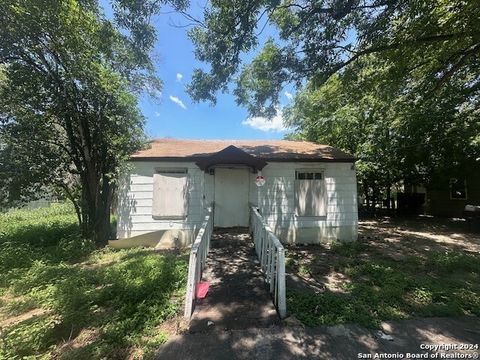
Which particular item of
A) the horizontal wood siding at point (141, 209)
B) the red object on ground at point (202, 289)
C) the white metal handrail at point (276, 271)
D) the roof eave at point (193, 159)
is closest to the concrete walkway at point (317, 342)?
the white metal handrail at point (276, 271)

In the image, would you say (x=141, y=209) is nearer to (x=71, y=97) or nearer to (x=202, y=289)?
(x=71, y=97)

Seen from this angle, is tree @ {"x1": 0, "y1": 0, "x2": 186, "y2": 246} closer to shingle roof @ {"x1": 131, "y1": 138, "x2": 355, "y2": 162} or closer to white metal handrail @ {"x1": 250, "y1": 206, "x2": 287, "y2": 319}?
shingle roof @ {"x1": 131, "y1": 138, "x2": 355, "y2": 162}

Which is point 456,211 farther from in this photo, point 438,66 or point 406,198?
point 438,66

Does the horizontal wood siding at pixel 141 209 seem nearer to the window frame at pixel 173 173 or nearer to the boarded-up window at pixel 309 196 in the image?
the window frame at pixel 173 173

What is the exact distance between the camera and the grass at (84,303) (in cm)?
350

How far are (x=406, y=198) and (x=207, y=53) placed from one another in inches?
590

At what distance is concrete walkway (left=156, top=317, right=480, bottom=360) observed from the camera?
3318 millimetres

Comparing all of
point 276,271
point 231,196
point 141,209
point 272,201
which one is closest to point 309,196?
point 272,201

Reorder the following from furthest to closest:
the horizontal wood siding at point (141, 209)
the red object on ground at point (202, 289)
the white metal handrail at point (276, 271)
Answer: the horizontal wood siding at point (141, 209) → the red object on ground at point (202, 289) → the white metal handrail at point (276, 271)

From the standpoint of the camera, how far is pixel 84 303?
461 cm

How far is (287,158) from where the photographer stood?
9.50 metres

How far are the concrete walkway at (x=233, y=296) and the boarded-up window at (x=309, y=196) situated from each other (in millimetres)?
2886

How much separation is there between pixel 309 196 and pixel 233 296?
555 cm

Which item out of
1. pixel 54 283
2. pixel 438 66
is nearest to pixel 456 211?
pixel 438 66
